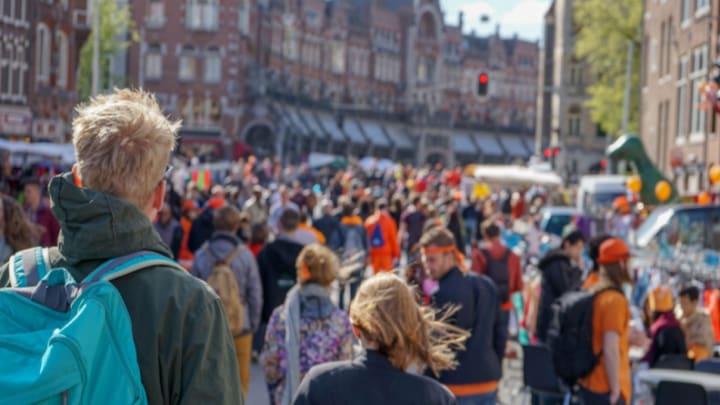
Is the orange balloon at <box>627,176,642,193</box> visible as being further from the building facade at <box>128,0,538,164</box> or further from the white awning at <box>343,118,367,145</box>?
the white awning at <box>343,118,367,145</box>

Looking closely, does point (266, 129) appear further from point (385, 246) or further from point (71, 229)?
point (71, 229)

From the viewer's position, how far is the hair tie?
7.73m

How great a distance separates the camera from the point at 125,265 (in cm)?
314

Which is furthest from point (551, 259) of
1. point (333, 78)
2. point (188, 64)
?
point (333, 78)

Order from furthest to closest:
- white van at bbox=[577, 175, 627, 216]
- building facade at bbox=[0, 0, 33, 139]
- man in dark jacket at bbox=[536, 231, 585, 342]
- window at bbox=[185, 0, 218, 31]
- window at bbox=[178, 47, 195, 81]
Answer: window at bbox=[178, 47, 195, 81] → window at bbox=[185, 0, 218, 31] → building facade at bbox=[0, 0, 33, 139] → white van at bbox=[577, 175, 627, 216] → man in dark jacket at bbox=[536, 231, 585, 342]

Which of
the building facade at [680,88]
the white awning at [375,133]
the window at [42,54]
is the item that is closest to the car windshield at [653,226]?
the building facade at [680,88]

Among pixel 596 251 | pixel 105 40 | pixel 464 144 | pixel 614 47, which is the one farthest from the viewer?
pixel 464 144

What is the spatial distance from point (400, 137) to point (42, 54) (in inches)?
2428

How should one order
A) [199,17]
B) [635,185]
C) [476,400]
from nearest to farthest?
[476,400], [635,185], [199,17]

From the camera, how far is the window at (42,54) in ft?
144

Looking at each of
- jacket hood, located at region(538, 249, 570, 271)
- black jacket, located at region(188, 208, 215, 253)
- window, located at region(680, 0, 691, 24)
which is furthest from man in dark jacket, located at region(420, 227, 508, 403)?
window, located at region(680, 0, 691, 24)

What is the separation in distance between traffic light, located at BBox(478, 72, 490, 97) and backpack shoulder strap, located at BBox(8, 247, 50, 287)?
33.2 meters

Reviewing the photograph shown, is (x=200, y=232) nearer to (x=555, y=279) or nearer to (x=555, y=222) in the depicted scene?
(x=555, y=279)

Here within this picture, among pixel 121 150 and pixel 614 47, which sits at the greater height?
pixel 614 47
